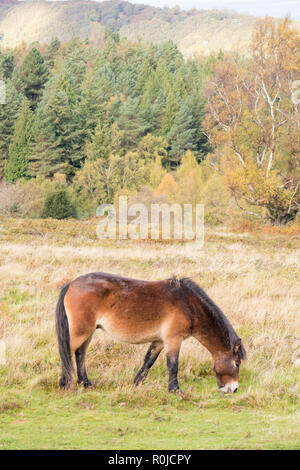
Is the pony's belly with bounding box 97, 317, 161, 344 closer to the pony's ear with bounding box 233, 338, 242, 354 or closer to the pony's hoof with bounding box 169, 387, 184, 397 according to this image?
the pony's hoof with bounding box 169, 387, 184, 397

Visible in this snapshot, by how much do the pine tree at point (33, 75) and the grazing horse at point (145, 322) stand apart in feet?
281

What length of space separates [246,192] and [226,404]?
27752mm

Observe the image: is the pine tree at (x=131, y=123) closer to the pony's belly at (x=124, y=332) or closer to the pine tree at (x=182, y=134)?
the pine tree at (x=182, y=134)

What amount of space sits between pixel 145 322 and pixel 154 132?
254ft

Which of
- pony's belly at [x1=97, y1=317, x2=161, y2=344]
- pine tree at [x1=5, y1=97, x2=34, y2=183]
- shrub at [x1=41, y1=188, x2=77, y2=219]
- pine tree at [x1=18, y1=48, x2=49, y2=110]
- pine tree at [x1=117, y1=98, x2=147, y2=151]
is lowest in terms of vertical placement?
shrub at [x1=41, y1=188, x2=77, y2=219]

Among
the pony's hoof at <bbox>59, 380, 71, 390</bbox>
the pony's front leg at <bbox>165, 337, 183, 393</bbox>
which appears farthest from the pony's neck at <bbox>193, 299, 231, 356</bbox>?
the pony's hoof at <bbox>59, 380, 71, 390</bbox>

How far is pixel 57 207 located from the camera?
46.4 meters

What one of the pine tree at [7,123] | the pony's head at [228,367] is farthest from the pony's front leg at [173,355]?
the pine tree at [7,123]

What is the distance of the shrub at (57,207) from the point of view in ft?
151

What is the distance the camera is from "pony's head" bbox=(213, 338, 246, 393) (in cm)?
577

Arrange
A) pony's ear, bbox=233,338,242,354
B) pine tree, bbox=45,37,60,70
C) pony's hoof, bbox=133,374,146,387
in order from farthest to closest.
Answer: pine tree, bbox=45,37,60,70
pony's hoof, bbox=133,374,146,387
pony's ear, bbox=233,338,242,354

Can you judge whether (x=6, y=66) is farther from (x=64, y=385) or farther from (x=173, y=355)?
(x=173, y=355)

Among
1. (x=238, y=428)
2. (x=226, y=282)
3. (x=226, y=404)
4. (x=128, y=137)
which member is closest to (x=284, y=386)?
(x=226, y=404)

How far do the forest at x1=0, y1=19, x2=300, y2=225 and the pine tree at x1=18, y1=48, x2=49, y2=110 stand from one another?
6.7 inches
